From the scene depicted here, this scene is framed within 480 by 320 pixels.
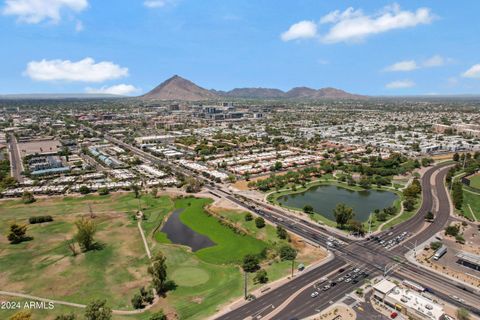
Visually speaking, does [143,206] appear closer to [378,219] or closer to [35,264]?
[35,264]

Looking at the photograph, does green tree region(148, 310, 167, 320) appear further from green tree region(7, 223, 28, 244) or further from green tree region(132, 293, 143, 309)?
green tree region(7, 223, 28, 244)

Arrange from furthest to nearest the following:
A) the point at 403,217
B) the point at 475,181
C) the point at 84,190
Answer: the point at 475,181 → the point at 84,190 → the point at 403,217

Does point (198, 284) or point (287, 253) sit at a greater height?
point (287, 253)

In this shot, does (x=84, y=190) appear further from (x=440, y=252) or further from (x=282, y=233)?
(x=440, y=252)

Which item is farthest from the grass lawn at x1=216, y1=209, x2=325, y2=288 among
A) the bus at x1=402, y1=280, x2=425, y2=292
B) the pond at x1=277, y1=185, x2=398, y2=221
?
the pond at x1=277, y1=185, x2=398, y2=221

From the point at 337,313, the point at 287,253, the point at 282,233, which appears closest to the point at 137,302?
the point at 287,253

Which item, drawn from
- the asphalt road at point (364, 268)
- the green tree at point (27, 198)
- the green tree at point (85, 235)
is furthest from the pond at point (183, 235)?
the green tree at point (27, 198)

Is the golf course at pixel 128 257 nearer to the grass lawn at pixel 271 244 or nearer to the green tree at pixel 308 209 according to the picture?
the grass lawn at pixel 271 244
